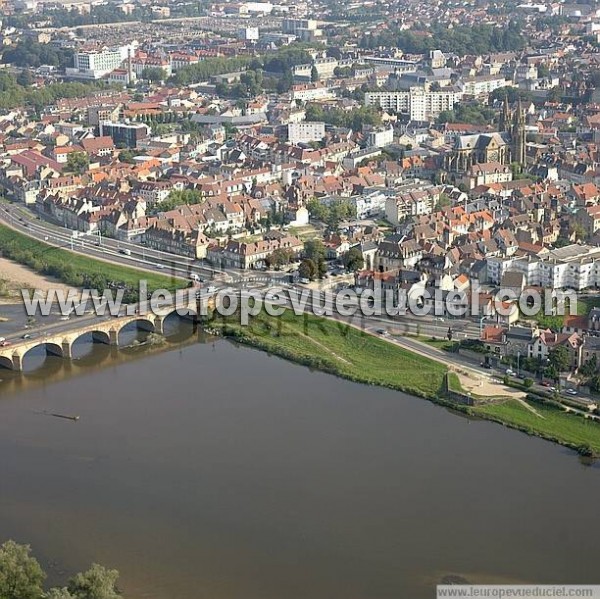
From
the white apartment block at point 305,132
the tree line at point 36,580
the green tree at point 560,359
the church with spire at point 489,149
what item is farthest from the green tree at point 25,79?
the tree line at point 36,580

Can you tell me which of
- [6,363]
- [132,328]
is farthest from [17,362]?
[132,328]

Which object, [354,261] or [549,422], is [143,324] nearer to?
[354,261]

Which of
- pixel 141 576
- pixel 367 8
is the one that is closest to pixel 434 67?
pixel 367 8

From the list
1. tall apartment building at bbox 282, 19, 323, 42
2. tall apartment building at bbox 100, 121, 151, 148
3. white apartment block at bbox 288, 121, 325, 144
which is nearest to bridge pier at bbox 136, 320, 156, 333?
tall apartment building at bbox 100, 121, 151, 148

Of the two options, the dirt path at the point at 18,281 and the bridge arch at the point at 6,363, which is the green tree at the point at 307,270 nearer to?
the dirt path at the point at 18,281

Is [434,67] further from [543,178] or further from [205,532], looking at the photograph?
[205,532]

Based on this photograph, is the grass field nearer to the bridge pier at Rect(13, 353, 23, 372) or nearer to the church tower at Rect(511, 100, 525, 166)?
the bridge pier at Rect(13, 353, 23, 372)
